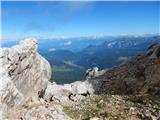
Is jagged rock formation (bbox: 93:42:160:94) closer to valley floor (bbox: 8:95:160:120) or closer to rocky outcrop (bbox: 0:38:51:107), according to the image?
valley floor (bbox: 8:95:160:120)

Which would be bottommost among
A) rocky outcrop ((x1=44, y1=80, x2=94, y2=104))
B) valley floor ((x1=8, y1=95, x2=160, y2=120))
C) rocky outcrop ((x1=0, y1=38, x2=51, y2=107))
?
rocky outcrop ((x1=44, y1=80, x2=94, y2=104))

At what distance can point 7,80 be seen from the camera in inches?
1187

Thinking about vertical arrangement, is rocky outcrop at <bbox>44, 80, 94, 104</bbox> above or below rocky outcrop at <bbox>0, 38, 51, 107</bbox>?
below

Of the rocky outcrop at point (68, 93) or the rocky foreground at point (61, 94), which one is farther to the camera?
the rocky outcrop at point (68, 93)

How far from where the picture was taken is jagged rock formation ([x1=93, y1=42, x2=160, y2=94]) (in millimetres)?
44338

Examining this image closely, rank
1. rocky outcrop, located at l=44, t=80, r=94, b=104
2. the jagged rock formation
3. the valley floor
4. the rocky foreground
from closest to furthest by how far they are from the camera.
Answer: the valley floor
the rocky foreground
rocky outcrop, located at l=44, t=80, r=94, b=104
the jagged rock formation

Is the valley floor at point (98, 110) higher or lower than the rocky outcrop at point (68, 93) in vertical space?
higher

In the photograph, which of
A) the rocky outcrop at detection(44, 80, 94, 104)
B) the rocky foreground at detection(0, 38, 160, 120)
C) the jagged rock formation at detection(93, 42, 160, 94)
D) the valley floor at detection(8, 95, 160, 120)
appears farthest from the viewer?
the jagged rock formation at detection(93, 42, 160, 94)

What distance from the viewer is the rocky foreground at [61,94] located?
99.0ft

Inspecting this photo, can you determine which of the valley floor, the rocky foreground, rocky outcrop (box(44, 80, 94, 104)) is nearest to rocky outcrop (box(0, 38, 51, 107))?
the rocky foreground

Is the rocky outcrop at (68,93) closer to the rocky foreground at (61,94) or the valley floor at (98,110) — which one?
the rocky foreground at (61,94)

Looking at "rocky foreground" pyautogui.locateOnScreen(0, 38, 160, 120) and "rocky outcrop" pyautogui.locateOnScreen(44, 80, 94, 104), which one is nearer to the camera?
"rocky foreground" pyautogui.locateOnScreen(0, 38, 160, 120)

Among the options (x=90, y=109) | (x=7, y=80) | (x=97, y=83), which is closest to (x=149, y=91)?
(x=90, y=109)

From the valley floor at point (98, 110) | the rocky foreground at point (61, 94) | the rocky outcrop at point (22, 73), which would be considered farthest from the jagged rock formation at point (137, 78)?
the rocky outcrop at point (22, 73)
